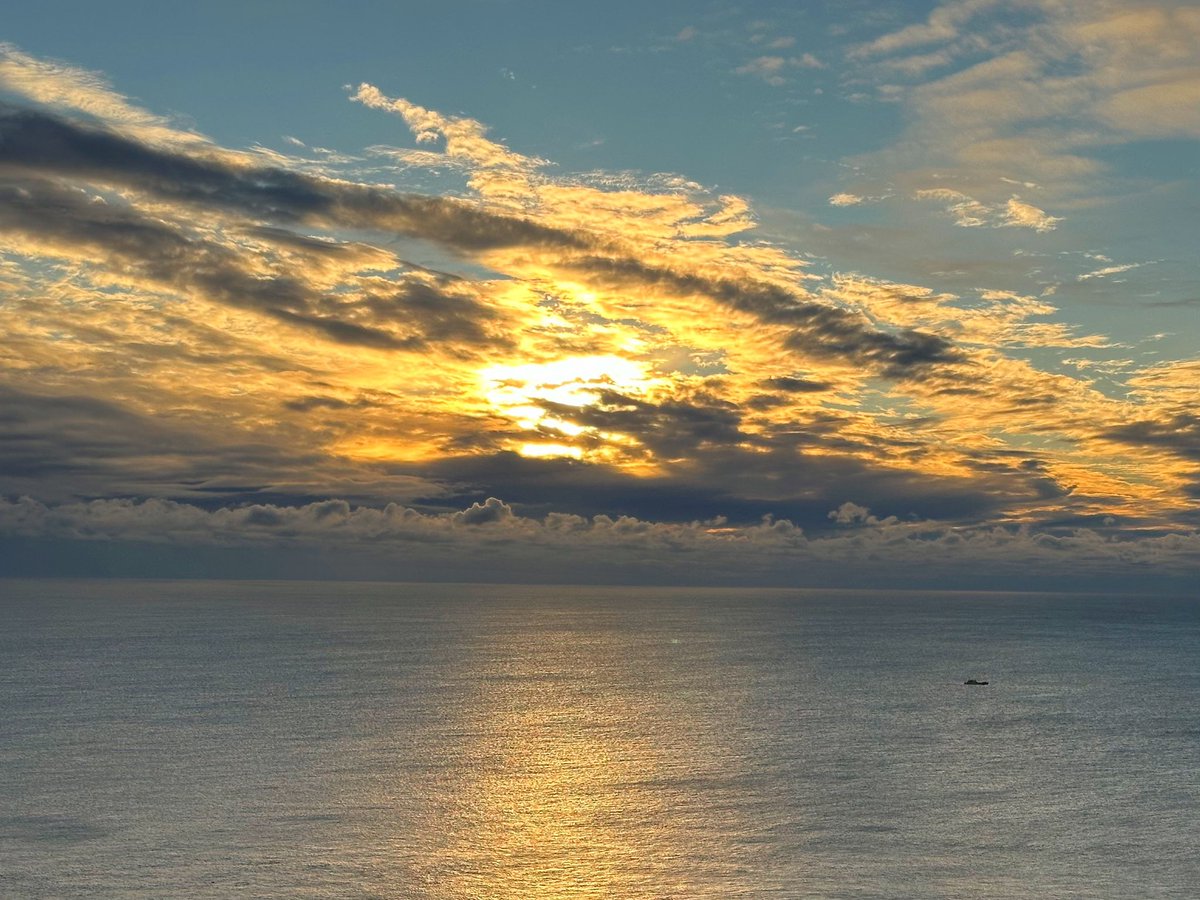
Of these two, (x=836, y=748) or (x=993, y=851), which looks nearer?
(x=993, y=851)

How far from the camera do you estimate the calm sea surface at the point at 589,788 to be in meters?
54.2

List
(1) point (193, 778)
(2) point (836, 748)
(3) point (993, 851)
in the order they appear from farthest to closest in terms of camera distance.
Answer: (2) point (836, 748) < (1) point (193, 778) < (3) point (993, 851)

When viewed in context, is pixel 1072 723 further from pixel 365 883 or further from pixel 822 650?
pixel 822 650

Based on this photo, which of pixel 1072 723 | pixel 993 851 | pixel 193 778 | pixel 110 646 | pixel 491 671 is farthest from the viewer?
pixel 110 646

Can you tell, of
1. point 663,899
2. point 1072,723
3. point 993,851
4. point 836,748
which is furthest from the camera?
point 1072,723

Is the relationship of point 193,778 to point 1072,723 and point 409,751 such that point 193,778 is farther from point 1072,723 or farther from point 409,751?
point 1072,723

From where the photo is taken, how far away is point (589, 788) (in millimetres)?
73500

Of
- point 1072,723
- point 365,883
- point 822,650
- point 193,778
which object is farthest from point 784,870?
point 822,650

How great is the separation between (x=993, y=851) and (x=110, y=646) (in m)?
163

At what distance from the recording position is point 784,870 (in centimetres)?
5500

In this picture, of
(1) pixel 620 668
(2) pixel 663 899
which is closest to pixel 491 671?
(1) pixel 620 668

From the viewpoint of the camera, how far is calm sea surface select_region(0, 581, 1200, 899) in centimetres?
5425

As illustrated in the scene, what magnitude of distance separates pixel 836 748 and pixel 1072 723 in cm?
3187

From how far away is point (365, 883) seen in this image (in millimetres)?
52719
